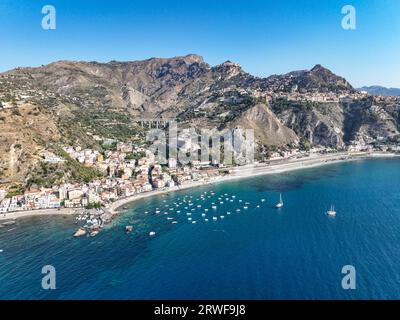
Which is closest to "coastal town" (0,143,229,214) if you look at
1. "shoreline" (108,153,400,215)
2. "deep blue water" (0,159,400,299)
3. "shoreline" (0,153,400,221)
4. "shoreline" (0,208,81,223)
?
"shoreline" (0,208,81,223)

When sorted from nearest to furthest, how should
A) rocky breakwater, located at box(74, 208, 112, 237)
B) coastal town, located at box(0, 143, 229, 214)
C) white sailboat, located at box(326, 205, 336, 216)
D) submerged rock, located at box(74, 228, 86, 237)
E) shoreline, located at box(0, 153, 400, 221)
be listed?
submerged rock, located at box(74, 228, 86, 237) < rocky breakwater, located at box(74, 208, 112, 237) < white sailboat, located at box(326, 205, 336, 216) < shoreline, located at box(0, 153, 400, 221) < coastal town, located at box(0, 143, 229, 214)

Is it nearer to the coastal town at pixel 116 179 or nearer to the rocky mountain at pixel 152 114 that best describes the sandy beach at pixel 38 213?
the coastal town at pixel 116 179

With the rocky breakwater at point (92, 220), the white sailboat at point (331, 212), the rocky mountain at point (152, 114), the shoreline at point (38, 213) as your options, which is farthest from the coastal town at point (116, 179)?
the white sailboat at point (331, 212)

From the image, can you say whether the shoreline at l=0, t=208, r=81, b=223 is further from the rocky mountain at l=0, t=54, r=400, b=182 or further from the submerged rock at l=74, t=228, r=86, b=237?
the submerged rock at l=74, t=228, r=86, b=237

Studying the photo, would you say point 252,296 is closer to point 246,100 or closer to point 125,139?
point 125,139

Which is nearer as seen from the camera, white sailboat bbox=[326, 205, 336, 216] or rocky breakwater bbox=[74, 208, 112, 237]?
rocky breakwater bbox=[74, 208, 112, 237]
